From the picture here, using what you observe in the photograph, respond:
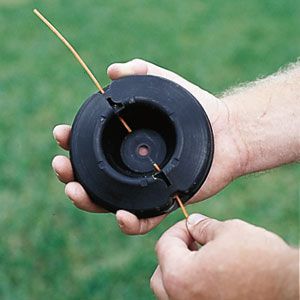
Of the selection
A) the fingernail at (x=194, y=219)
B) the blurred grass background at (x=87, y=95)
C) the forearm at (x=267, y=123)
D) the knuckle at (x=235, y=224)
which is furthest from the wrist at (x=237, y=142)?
the blurred grass background at (x=87, y=95)

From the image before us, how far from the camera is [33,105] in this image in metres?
4.45

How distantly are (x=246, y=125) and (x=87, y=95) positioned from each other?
7.25 feet

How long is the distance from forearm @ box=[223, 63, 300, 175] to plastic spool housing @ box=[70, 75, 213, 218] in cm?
30

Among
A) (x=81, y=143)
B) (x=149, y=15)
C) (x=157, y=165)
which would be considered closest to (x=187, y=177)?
(x=157, y=165)

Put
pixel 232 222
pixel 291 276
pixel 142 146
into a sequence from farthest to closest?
pixel 142 146 < pixel 232 222 < pixel 291 276

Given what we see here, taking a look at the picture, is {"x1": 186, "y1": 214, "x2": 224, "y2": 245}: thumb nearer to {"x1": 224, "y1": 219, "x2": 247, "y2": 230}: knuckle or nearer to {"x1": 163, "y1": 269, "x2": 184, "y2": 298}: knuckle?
{"x1": 224, "y1": 219, "x2": 247, "y2": 230}: knuckle

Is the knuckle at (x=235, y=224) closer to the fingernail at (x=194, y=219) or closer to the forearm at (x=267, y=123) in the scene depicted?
the fingernail at (x=194, y=219)

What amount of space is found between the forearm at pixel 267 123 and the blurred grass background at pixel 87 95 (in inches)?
43.7

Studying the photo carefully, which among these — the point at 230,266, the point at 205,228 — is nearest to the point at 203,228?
the point at 205,228

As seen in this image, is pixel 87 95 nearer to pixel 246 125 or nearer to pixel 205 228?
pixel 246 125

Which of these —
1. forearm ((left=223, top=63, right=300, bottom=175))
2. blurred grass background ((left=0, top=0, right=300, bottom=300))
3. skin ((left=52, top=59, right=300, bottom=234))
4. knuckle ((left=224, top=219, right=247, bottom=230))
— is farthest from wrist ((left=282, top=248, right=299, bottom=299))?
blurred grass background ((left=0, top=0, right=300, bottom=300))

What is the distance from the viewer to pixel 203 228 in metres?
1.94

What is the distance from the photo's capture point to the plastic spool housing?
6.82 ft

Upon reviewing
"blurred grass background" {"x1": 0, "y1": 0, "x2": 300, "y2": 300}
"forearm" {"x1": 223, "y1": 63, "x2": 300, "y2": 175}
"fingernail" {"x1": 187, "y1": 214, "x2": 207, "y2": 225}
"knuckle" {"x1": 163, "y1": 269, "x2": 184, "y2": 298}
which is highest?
"knuckle" {"x1": 163, "y1": 269, "x2": 184, "y2": 298}
